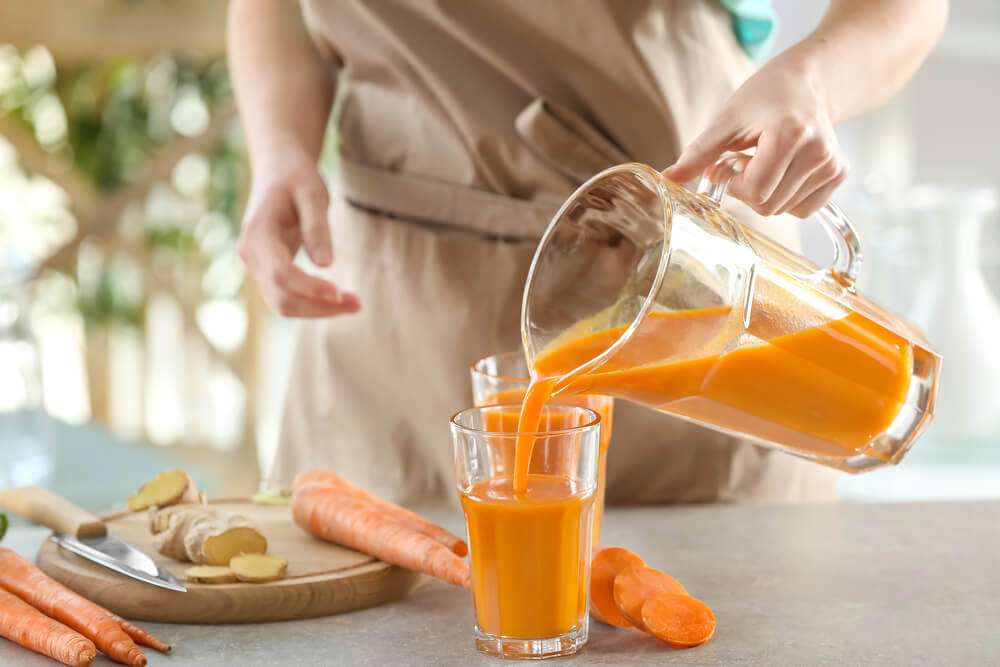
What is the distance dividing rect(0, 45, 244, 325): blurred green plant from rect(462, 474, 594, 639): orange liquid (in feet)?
8.10

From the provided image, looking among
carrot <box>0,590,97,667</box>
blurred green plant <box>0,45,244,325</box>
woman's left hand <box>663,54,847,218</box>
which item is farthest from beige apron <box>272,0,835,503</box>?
blurred green plant <box>0,45,244,325</box>

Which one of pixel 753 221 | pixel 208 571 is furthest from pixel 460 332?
pixel 208 571

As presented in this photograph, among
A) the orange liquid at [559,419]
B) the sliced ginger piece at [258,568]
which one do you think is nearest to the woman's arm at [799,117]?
the orange liquid at [559,419]

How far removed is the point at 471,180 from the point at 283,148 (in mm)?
225

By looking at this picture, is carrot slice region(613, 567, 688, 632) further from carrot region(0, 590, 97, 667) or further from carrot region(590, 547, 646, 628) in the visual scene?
carrot region(0, 590, 97, 667)

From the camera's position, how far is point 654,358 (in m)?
0.90

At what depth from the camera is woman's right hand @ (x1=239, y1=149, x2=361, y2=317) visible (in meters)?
1.32

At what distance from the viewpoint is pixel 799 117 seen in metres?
0.97

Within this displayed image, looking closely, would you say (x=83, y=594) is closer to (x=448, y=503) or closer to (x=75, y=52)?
(x=448, y=503)

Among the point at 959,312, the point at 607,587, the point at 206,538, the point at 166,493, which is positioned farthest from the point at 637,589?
the point at 959,312

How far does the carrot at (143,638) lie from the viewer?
0.95 meters

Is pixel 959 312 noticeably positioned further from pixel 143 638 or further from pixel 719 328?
pixel 143 638

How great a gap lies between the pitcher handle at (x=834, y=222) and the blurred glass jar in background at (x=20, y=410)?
206cm

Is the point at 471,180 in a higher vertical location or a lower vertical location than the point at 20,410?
higher
